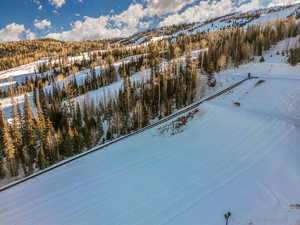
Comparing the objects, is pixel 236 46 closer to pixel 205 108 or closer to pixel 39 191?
pixel 205 108

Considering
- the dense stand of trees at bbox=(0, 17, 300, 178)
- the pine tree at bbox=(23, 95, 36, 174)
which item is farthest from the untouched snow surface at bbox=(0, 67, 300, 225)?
the pine tree at bbox=(23, 95, 36, 174)

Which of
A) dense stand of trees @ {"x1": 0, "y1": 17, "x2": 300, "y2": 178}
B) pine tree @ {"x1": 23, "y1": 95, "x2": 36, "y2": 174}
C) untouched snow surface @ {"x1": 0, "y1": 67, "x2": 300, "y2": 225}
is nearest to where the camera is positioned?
untouched snow surface @ {"x1": 0, "y1": 67, "x2": 300, "y2": 225}

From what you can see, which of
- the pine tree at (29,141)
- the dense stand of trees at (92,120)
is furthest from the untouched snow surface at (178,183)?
the pine tree at (29,141)

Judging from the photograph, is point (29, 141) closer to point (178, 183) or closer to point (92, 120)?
point (92, 120)

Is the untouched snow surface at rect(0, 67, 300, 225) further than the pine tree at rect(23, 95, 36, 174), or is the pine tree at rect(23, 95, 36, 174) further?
the pine tree at rect(23, 95, 36, 174)

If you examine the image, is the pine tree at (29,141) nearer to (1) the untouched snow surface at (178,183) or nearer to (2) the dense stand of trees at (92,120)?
(2) the dense stand of trees at (92,120)

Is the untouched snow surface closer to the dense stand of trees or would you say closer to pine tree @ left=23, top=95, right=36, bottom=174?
the dense stand of trees

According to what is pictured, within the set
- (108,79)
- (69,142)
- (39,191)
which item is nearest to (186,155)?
(39,191)

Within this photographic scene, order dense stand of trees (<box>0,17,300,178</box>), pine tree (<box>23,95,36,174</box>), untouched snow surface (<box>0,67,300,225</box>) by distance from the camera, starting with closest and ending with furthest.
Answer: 1. untouched snow surface (<box>0,67,300,225</box>)
2. pine tree (<box>23,95,36,174</box>)
3. dense stand of trees (<box>0,17,300,178</box>)
